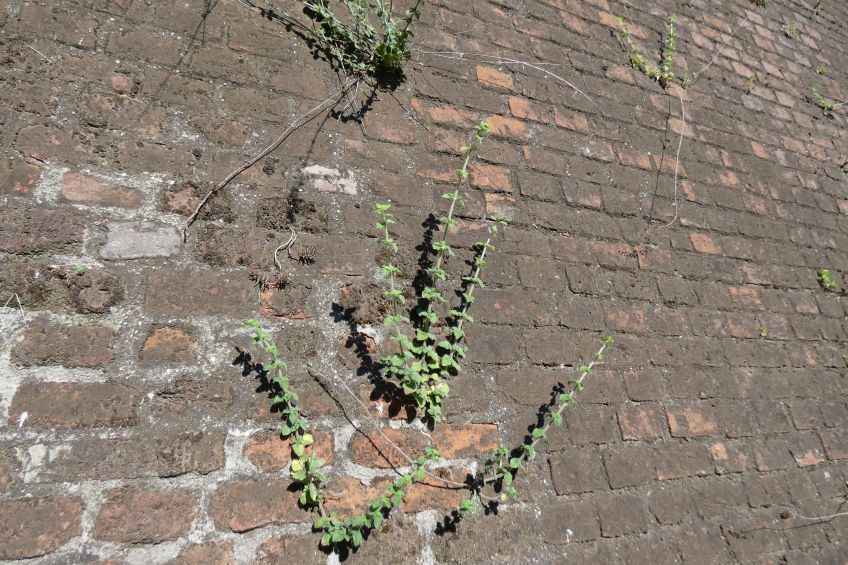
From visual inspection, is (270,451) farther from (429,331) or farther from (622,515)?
(622,515)

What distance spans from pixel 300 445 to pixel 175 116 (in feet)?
3.50

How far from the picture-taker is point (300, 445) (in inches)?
50.8

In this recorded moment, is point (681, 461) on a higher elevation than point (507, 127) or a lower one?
lower

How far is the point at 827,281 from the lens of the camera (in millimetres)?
2652

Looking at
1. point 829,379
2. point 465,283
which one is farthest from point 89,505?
point 829,379

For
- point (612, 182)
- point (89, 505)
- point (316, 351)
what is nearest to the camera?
point (89, 505)

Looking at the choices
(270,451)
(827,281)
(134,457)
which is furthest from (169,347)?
(827,281)

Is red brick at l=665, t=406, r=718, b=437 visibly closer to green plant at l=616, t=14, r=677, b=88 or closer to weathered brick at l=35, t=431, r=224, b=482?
weathered brick at l=35, t=431, r=224, b=482

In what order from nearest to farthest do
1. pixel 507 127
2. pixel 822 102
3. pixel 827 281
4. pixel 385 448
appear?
pixel 385 448
pixel 507 127
pixel 827 281
pixel 822 102

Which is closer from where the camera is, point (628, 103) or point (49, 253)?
point (49, 253)

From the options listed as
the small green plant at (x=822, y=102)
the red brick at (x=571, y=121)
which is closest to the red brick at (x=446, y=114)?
the red brick at (x=571, y=121)

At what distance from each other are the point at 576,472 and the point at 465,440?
415 mm

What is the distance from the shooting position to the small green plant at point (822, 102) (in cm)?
338

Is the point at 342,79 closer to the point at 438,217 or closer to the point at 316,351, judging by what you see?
the point at 438,217
